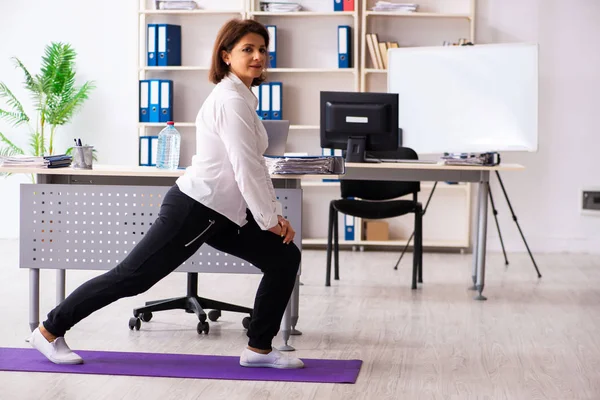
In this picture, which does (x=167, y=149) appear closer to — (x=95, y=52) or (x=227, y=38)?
(x=227, y=38)

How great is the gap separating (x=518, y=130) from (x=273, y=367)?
3402 millimetres

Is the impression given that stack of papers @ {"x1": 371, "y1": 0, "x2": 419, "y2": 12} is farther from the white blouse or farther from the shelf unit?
the white blouse

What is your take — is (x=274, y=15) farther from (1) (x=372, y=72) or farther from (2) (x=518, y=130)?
(2) (x=518, y=130)

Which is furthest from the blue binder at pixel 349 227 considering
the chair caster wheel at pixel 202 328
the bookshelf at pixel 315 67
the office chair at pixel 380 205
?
the chair caster wheel at pixel 202 328

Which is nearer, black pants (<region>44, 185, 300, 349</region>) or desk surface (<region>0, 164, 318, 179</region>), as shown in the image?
black pants (<region>44, 185, 300, 349</region>)

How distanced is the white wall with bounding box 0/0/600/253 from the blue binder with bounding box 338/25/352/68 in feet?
3.38

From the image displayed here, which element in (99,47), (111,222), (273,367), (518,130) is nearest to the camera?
(273,367)

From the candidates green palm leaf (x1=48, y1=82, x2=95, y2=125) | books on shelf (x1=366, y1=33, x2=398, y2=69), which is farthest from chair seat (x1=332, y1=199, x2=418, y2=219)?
green palm leaf (x1=48, y1=82, x2=95, y2=125)

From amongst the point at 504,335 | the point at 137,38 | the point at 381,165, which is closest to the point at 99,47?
the point at 137,38

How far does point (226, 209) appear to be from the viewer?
315 cm

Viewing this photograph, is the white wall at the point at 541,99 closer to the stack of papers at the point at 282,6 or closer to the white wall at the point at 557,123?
the white wall at the point at 557,123

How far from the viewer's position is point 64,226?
3.85m

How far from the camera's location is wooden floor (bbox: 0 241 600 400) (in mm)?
3137

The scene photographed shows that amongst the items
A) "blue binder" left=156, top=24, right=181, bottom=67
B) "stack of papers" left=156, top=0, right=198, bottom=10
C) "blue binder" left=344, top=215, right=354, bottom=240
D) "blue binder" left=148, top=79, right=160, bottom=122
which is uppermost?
"stack of papers" left=156, top=0, right=198, bottom=10
